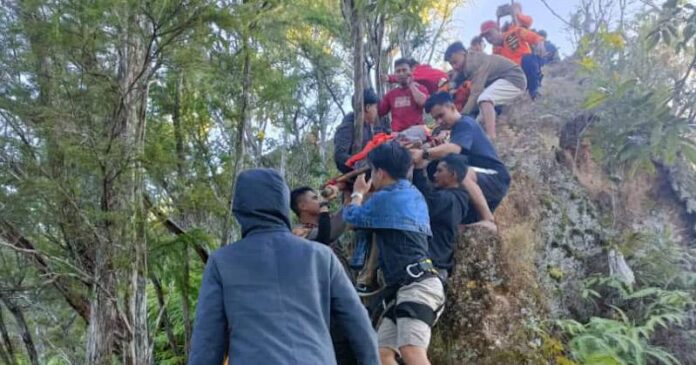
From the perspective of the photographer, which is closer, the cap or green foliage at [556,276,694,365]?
green foliage at [556,276,694,365]

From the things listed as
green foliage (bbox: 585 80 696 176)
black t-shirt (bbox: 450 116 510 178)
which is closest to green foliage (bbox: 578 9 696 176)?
green foliage (bbox: 585 80 696 176)

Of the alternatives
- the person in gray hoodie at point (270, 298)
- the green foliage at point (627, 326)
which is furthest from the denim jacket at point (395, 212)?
the green foliage at point (627, 326)

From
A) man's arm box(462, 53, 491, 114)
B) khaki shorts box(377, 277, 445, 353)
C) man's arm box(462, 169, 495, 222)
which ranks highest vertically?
man's arm box(462, 53, 491, 114)

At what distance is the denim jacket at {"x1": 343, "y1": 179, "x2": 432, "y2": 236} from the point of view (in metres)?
4.50

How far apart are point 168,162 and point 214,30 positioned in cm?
127

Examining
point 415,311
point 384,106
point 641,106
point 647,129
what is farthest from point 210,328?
point 384,106

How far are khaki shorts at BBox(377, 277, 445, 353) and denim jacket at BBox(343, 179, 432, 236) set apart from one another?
0.44 meters

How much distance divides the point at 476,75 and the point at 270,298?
708 centimetres

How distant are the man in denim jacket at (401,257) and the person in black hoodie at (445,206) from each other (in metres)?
0.81

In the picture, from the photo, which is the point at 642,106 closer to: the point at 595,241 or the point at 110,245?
the point at 595,241

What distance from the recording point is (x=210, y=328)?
9.09ft

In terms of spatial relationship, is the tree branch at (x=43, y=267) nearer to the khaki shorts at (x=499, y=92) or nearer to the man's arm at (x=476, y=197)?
the man's arm at (x=476, y=197)

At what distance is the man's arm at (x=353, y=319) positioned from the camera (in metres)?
2.89

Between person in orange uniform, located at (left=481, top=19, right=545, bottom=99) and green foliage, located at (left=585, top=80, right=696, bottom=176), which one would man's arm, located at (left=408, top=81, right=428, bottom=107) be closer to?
green foliage, located at (left=585, top=80, right=696, bottom=176)
